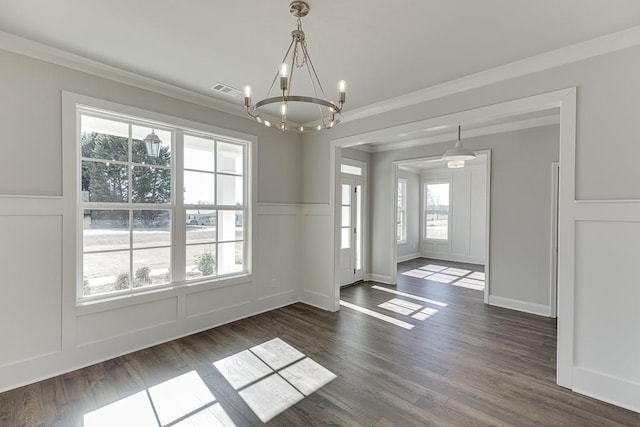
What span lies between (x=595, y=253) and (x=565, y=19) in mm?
1779

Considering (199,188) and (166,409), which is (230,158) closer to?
(199,188)

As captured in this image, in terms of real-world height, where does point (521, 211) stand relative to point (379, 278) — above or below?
above

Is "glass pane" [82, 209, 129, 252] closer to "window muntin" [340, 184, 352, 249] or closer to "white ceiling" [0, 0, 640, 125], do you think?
"white ceiling" [0, 0, 640, 125]

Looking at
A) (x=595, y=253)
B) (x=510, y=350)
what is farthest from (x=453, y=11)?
(x=510, y=350)

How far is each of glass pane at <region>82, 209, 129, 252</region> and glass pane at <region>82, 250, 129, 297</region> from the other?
80 mm

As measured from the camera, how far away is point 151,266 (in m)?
3.30

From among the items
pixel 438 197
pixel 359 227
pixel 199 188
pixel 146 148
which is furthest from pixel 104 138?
pixel 438 197

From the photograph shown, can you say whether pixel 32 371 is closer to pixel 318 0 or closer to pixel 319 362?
pixel 319 362

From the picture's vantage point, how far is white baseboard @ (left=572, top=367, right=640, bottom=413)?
7.41 feet

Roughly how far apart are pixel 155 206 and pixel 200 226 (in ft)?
1.89

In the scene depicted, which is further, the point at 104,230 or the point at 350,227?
the point at 350,227

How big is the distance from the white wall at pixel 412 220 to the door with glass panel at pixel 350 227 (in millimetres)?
2842

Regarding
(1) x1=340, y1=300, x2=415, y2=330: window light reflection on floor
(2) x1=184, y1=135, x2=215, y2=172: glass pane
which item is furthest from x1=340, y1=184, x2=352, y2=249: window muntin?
(2) x1=184, y1=135, x2=215, y2=172: glass pane

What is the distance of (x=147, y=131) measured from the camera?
327cm
